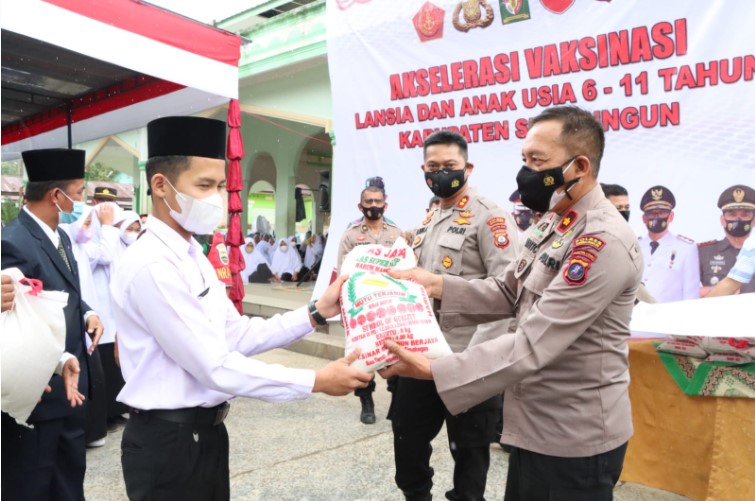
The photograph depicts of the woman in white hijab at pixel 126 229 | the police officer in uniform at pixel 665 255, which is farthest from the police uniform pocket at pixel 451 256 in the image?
the woman in white hijab at pixel 126 229

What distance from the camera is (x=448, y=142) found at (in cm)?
284

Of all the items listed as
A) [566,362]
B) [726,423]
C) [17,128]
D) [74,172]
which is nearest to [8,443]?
[74,172]

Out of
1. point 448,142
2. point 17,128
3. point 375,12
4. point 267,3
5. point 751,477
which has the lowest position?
point 751,477

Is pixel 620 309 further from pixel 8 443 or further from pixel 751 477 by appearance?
pixel 8 443

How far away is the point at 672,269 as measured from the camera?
13.0ft

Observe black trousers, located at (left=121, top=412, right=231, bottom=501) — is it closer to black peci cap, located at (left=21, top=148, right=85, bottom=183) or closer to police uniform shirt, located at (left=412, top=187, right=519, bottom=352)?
police uniform shirt, located at (left=412, top=187, right=519, bottom=352)

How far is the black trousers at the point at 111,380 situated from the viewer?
4168 millimetres

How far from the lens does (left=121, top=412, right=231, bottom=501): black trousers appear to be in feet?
5.11

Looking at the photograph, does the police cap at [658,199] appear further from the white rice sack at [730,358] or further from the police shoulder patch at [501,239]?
the police shoulder patch at [501,239]

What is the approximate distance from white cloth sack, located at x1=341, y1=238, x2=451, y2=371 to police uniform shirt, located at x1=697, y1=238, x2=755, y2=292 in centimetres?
282

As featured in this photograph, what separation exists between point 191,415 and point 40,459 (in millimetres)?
1091

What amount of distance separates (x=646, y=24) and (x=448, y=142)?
2161 mm

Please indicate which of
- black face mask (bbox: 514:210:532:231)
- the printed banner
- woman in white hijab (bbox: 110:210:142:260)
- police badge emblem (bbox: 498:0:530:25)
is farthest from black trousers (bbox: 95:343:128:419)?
police badge emblem (bbox: 498:0:530:25)

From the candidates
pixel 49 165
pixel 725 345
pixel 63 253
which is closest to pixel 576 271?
pixel 725 345
